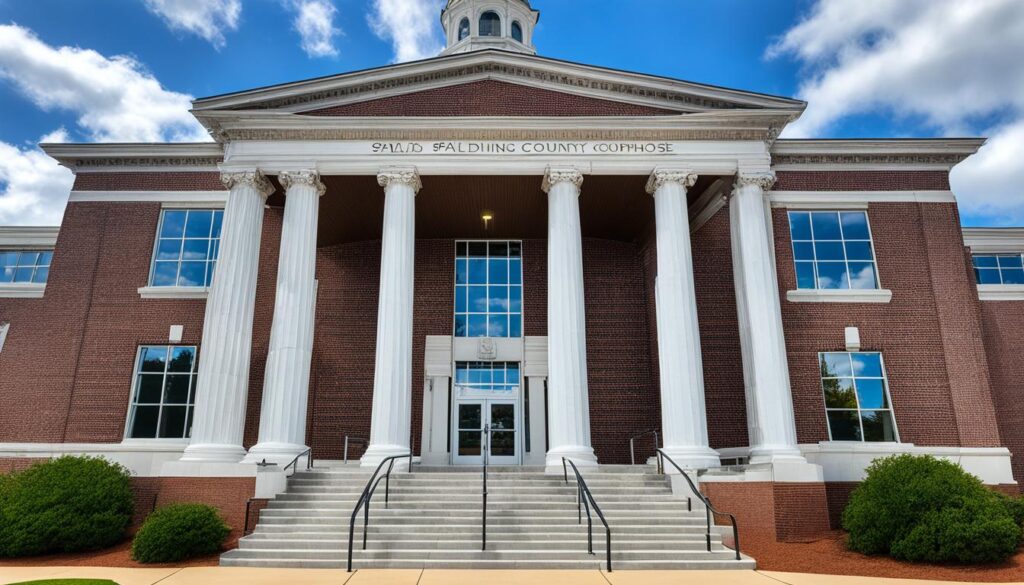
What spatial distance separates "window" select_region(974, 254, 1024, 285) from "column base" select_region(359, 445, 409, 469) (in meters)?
18.9

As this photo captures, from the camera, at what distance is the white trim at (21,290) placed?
69.3ft

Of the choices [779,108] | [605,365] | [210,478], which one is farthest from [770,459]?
[210,478]

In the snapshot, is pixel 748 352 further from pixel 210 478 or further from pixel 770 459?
pixel 210 478

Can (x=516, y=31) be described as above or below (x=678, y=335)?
above

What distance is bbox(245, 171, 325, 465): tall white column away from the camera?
15.3m

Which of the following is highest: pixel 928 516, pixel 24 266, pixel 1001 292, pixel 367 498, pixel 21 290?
pixel 24 266

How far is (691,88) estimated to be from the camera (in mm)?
17938

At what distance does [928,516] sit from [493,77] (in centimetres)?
1430

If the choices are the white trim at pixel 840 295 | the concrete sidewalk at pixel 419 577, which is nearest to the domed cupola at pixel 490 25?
the white trim at pixel 840 295

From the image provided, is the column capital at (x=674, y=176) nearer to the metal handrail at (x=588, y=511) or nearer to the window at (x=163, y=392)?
the metal handrail at (x=588, y=511)

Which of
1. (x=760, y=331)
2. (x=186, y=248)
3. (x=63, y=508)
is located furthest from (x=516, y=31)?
(x=63, y=508)

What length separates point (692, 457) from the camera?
49.2 feet

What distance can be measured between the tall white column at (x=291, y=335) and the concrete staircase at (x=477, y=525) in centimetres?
139

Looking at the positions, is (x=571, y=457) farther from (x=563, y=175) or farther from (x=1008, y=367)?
(x=1008, y=367)
